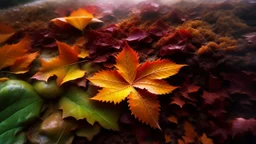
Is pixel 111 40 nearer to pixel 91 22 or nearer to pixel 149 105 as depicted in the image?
pixel 91 22

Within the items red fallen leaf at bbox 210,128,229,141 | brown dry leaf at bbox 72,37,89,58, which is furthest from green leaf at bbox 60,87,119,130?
red fallen leaf at bbox 210,128,229,141

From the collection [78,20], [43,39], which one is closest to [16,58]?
[43,39]

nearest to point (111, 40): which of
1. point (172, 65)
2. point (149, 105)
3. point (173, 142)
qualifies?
point (172, 65)

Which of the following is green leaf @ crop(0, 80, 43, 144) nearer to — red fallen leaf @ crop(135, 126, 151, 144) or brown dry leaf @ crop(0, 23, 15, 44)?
brown dry leaf @ crop(0, 23, 15, 44)

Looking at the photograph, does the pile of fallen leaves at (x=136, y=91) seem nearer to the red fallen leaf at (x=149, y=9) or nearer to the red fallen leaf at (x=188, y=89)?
the red fallen leaf at (x=188, y=89)

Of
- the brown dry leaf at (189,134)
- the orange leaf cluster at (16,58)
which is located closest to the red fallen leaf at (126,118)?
the brown dry leaf at (189,134)

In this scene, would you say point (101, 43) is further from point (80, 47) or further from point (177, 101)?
point (177, 101)
